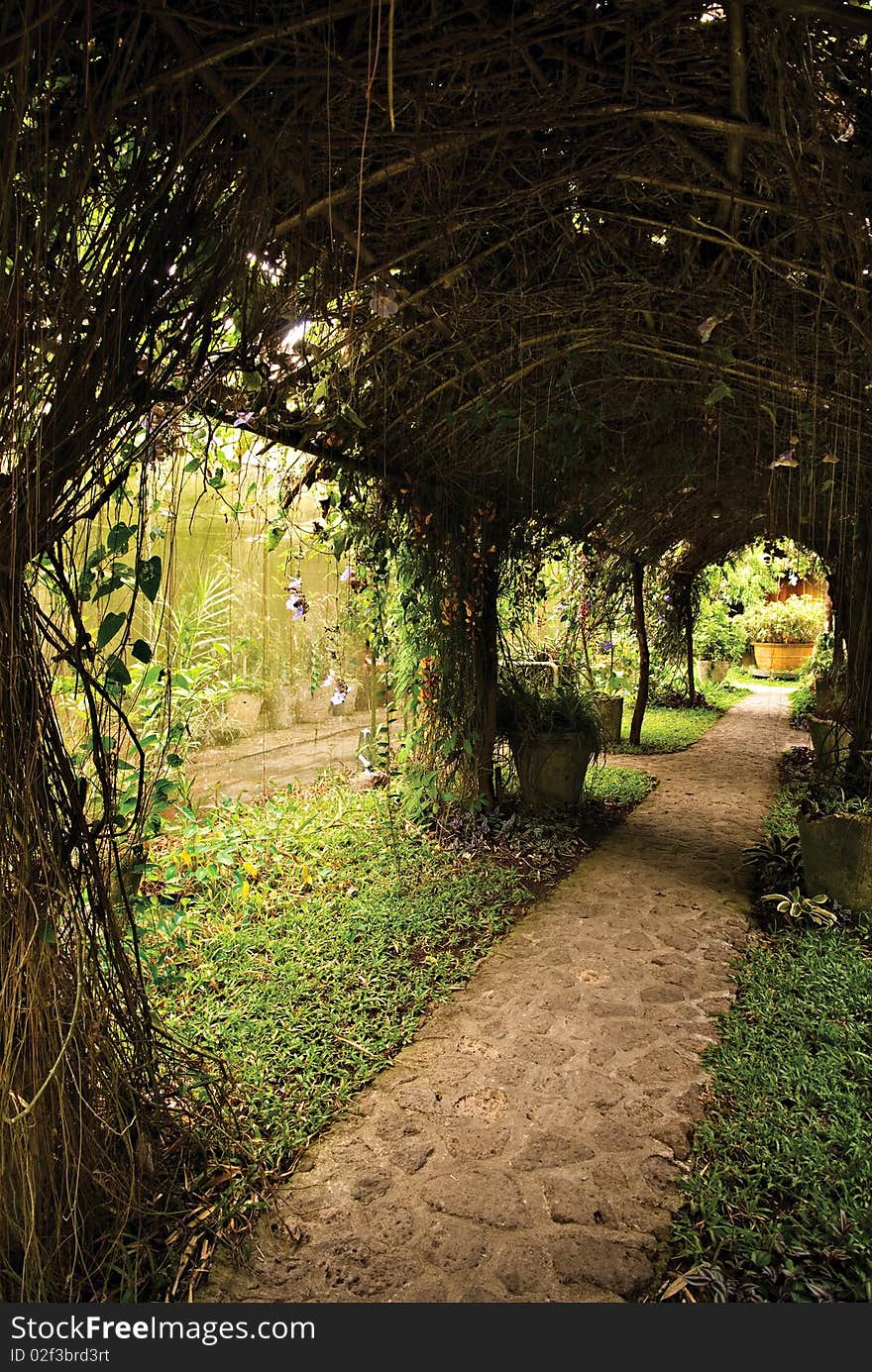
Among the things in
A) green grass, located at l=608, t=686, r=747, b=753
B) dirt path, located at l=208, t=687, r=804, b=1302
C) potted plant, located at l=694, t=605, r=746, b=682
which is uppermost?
potted plant, located at l=694, t=605, r=746, b=682

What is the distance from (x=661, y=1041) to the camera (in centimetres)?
250

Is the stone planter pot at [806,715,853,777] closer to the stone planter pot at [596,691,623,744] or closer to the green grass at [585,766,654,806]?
the green grass at [585,766,654,806]

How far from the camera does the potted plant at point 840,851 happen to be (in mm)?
3445

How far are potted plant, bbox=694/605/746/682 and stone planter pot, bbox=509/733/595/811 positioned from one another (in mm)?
7760

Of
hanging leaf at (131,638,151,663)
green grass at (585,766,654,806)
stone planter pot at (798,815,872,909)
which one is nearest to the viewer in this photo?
hanging leaf at (131,638,151,663)

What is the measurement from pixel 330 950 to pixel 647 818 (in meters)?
2.95

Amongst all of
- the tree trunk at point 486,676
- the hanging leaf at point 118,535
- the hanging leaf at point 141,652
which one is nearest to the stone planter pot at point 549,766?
the tree trunk at point 486,676

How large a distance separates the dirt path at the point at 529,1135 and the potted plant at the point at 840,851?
41 centimetres

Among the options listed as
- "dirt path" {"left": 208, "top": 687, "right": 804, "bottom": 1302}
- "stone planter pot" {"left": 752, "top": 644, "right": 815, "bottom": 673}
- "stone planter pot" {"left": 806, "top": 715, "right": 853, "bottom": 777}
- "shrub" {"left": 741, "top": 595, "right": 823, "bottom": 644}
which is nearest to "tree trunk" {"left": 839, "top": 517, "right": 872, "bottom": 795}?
"stone planter pot" {"left": 806, "top": 715, "right": 853, "bottom": 777}

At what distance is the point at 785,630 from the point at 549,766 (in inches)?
505

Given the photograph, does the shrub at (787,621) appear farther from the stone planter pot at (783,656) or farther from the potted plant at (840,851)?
the potted plant at (840,851)

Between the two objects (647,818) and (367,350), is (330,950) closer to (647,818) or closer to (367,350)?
(367,350)

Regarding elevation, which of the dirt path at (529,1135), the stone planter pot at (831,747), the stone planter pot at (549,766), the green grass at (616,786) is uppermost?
the stone planter pot at (831,747)

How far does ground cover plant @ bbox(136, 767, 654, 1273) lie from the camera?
2.18 metres
